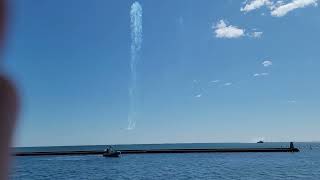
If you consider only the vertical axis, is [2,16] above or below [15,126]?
above

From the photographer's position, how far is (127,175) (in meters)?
57.3

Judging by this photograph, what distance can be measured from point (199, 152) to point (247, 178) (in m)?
72.7

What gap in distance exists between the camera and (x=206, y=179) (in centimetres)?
5141

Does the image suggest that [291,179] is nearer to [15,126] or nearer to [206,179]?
[206,179]

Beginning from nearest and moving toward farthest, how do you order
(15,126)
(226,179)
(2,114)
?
(2,114) → (15,126) → (226,179)

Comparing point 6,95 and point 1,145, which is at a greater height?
point 6,95

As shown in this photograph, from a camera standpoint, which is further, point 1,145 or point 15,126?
point 15,126

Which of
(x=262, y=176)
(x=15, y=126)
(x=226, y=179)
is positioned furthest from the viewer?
(x=262, y=176)

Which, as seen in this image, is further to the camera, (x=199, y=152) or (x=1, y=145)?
(x=199, y=152)

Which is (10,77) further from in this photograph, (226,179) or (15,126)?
(226,179)

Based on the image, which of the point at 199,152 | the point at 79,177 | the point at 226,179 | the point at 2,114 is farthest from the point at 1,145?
the point at 199,152

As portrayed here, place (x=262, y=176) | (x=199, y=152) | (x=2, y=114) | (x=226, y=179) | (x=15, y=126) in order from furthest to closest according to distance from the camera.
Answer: (x=199, y=152) < (x=262, y=176) < (x=226, y=179) < (x=15, y=126) < (x=2, y=114)

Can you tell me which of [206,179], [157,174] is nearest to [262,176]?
[206,179]

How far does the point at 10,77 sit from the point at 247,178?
52336 mm
